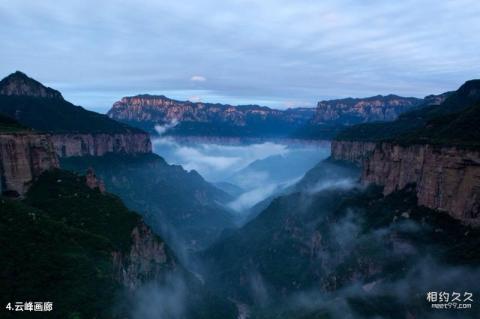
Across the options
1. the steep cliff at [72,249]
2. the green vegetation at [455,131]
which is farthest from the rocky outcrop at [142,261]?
the green vegetation at [455,131]

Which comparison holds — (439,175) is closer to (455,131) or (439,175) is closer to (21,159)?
(455,131)

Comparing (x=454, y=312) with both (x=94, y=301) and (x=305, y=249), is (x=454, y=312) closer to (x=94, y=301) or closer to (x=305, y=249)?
(x=94, y=301)

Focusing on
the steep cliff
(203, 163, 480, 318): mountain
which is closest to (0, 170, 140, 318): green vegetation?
the steep cliff

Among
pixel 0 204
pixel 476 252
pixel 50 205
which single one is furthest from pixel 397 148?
pixel 0 204

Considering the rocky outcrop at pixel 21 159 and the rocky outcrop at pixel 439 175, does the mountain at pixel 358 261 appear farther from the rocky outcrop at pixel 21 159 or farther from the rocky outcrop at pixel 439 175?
the rocky outcrop at pixel 21 159

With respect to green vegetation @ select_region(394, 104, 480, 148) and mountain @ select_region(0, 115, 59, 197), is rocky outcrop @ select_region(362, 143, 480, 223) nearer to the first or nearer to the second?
green vegetation @ select_region(394, 104, 480, 148)
